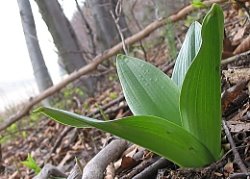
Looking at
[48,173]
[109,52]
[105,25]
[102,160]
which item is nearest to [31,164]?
[48,173]

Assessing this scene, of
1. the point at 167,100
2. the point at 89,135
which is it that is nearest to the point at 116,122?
the point at 167,100

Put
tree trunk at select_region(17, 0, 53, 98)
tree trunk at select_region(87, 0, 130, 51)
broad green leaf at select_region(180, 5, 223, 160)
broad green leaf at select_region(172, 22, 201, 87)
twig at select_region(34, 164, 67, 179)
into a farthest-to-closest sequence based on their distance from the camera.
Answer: tree trunk at select_region(17, 0, 53, 98) → tree trunk at select_region(87, 0, 130, 51) → twig at select_region(34, 164, 67, 179) → broad green leaf at select_region(172, 22, 201, 87) → broad green leaf at select_region(180, 5, 223, 160)

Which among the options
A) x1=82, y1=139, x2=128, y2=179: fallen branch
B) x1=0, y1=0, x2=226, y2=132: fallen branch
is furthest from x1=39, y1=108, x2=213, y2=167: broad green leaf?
x1=0, y1=0, x2=226, y2=132: fallen branch

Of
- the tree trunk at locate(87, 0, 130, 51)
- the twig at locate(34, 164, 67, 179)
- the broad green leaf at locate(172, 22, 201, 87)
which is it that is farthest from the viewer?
the tree trunk at locate(87, 0, 130, 51)

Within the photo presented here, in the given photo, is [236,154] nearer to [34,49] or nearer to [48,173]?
[48,173]

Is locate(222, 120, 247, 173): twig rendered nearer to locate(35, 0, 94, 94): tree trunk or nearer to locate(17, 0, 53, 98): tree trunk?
locate(35, 0, 94, 94): tree trunk

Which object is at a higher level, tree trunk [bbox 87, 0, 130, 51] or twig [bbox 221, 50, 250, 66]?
tree trunk [bbox 87, 0, 130, 51]

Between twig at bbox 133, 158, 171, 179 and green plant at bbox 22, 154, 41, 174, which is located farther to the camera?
green plant at bbox 22, 154, 41, 174
